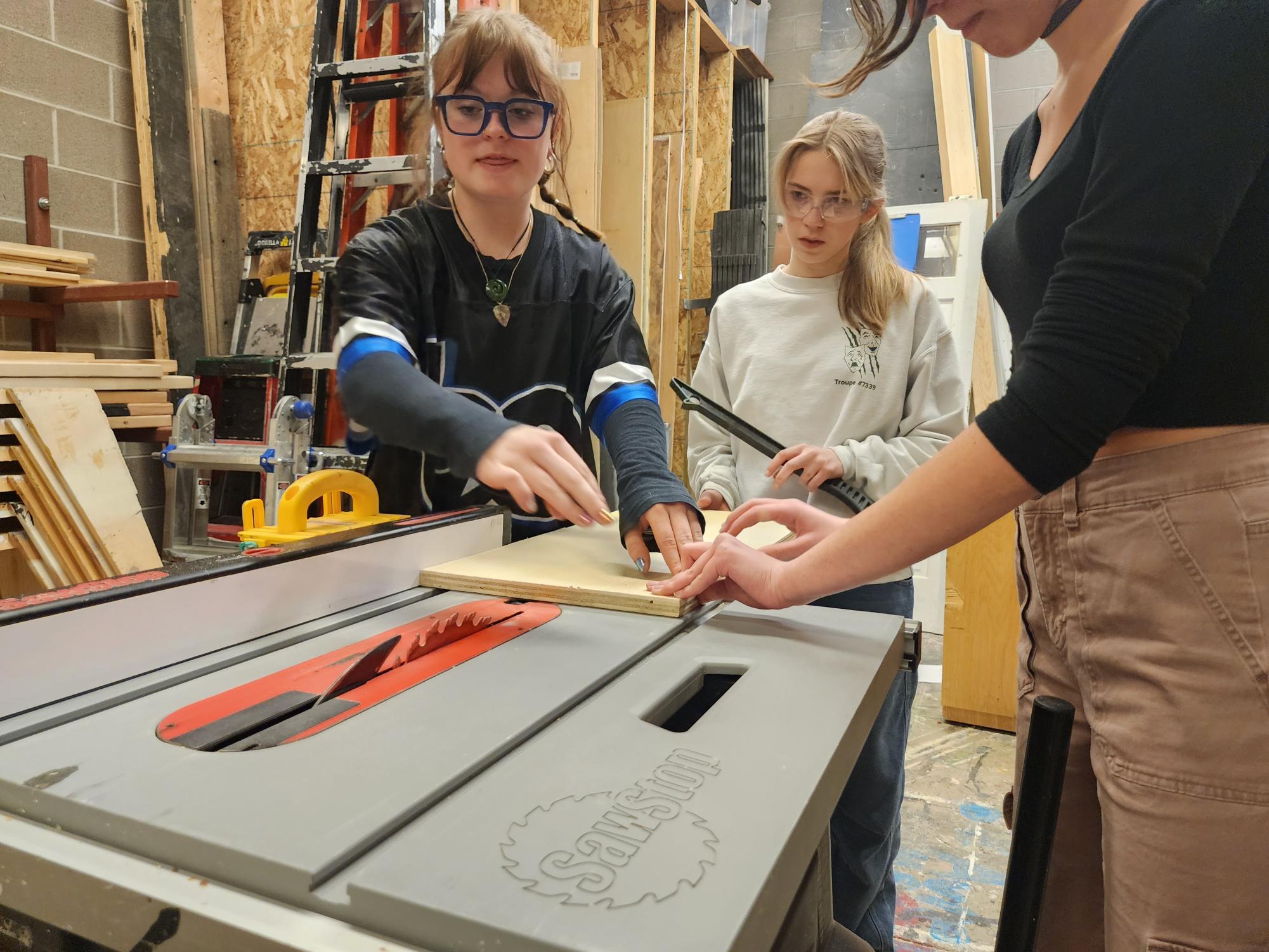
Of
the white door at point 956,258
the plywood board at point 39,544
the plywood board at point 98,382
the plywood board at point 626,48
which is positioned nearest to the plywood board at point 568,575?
the plywood board at point 39,544

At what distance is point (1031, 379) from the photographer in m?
0.63

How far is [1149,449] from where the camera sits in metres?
0.67

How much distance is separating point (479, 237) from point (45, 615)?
776 millimetres

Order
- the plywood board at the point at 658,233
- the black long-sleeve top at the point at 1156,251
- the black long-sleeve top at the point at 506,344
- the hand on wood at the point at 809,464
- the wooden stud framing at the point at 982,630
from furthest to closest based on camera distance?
the plywood board at the point at 658,233
the wooden stud framing at the point at 982,630
the hand on wood at the point at 809,464
the black long-sleeve top at the point at 506,344
the black long-sleeve top at the point at 1156,251

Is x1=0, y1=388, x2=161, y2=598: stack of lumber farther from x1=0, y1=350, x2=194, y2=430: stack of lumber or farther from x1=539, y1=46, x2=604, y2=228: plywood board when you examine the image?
x1=539, y1=46, x2=604, y2=228: plywood board

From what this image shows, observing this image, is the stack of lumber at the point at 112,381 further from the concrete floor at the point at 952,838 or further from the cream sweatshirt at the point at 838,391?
the concrete floor at the point at 952,838

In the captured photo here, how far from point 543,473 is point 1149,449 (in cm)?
53

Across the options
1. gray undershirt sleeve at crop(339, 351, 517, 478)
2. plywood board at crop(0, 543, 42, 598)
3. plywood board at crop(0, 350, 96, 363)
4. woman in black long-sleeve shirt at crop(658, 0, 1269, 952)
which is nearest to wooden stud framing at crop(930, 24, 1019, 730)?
woman in black long-sleeve shirt at crop(658, 0, 1269, 952)

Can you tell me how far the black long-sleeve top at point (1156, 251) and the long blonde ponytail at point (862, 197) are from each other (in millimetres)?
831

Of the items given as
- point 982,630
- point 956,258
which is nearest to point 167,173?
point 956,258

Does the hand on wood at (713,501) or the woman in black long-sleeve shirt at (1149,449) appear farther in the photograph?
the hand on wood at (713,501)

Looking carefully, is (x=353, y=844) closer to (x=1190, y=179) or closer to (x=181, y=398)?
(x=1190, y=179)

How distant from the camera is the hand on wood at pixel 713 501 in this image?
1.53m

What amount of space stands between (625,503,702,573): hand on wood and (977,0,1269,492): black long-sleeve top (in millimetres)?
452
